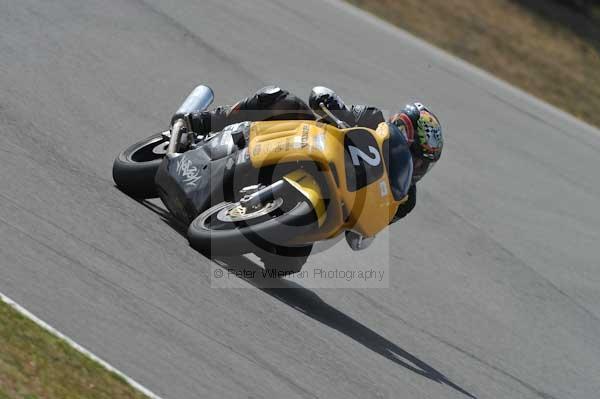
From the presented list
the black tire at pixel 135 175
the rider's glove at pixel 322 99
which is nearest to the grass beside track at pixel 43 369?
the black tire at pixel 135 175

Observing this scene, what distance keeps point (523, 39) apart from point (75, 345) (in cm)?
1413

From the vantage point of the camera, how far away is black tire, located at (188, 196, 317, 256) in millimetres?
6746

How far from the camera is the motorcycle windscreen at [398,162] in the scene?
729cm

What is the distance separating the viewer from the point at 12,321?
5.28 meters

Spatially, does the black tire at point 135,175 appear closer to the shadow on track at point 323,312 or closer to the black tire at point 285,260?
the shadow on track at point 323,312

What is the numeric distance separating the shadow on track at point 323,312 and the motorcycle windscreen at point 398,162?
887mm

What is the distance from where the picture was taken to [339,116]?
766 centimetres

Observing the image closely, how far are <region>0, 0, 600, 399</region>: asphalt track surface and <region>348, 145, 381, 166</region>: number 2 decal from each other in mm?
1010

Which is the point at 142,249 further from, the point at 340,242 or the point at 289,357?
the point at 340,242

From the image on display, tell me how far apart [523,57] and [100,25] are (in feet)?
A: 26.0

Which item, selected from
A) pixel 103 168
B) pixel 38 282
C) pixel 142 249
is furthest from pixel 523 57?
pixel 38 282

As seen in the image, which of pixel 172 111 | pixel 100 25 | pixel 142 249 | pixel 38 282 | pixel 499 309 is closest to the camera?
pixel 38 282

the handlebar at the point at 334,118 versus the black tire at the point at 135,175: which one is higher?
the handlebar at the point at 334,118

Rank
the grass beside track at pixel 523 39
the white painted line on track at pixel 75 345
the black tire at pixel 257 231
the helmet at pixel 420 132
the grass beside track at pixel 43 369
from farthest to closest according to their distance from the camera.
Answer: the grass beside track at pixel 523 39
the helmet at pixel 420 132
the black tire at pixel 257 231
the white painted line on track at pixel 75 345
the grass beside track at pixel 43 369
